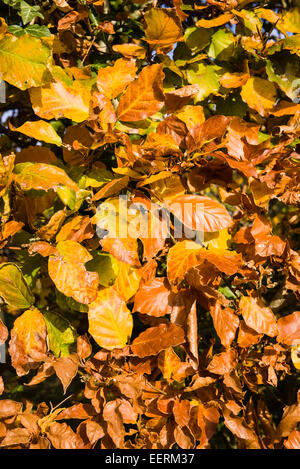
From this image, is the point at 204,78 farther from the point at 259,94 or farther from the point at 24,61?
the point at 24,61

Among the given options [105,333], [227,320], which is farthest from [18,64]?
[227,320]

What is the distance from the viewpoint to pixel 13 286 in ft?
2.66

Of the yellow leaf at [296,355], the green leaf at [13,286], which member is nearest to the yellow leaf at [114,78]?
the green leaf at [13,286]

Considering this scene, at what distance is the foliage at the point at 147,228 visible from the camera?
798 millimetres

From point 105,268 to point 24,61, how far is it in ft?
1.55

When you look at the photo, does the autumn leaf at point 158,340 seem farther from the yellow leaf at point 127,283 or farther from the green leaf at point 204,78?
the green leaf at point 204,78

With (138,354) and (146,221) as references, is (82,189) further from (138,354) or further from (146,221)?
(138,354)

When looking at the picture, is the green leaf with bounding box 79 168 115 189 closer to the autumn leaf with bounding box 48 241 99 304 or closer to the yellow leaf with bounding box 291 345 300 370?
the autumn leaf with bounding box 48 241 99 304

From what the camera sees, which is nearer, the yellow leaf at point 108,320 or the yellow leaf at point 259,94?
the yellow leaf at point 108,320

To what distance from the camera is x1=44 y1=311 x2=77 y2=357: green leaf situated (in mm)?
880

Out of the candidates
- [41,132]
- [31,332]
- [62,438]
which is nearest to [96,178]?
[41,132]

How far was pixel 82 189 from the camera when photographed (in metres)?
0.86

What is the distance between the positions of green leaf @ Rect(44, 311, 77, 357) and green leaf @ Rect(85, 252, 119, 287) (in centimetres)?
14
